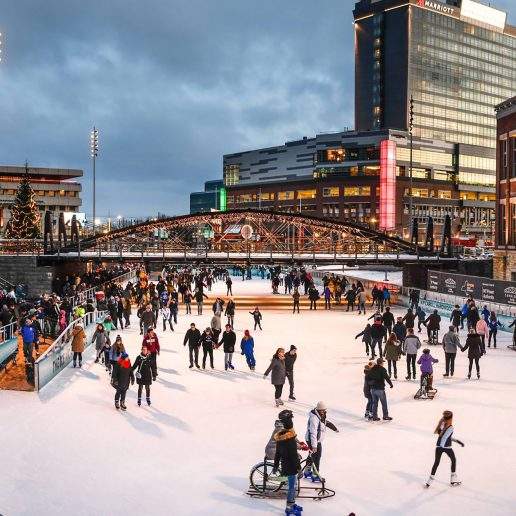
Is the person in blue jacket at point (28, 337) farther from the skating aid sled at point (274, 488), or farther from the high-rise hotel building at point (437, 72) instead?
the high-rise hotel building at point (437, 72)

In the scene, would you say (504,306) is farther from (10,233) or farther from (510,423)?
(10,233)

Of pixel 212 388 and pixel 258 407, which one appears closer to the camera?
pixel 258 407

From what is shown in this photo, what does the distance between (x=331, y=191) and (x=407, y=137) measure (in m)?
17.8

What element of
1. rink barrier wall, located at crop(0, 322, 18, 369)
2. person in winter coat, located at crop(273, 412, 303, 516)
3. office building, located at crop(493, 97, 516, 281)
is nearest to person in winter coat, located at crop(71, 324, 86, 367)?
rink barrier wall, located at crop(0, 322, 18, 369)

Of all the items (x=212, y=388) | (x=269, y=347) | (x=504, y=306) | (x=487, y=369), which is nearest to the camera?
(x=212, y=388)

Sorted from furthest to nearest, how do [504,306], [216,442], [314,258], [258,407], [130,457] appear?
[314,258]
[504,306]
[258,407]
[216,442]
[130,457]

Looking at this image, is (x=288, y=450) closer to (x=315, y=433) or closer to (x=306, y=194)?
(x=315, y=433)

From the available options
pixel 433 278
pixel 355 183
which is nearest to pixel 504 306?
pixel 433 278

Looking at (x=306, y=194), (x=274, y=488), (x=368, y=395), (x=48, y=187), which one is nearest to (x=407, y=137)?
(x=306, y=194)

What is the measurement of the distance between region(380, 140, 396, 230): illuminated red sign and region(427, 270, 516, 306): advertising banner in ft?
230

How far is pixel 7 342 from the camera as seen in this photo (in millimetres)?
19062

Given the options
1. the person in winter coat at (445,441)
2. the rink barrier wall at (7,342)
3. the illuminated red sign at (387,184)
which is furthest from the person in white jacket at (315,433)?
the illuminated red sign at (387,184)

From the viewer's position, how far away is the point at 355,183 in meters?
116

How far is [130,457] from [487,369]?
12079mm
